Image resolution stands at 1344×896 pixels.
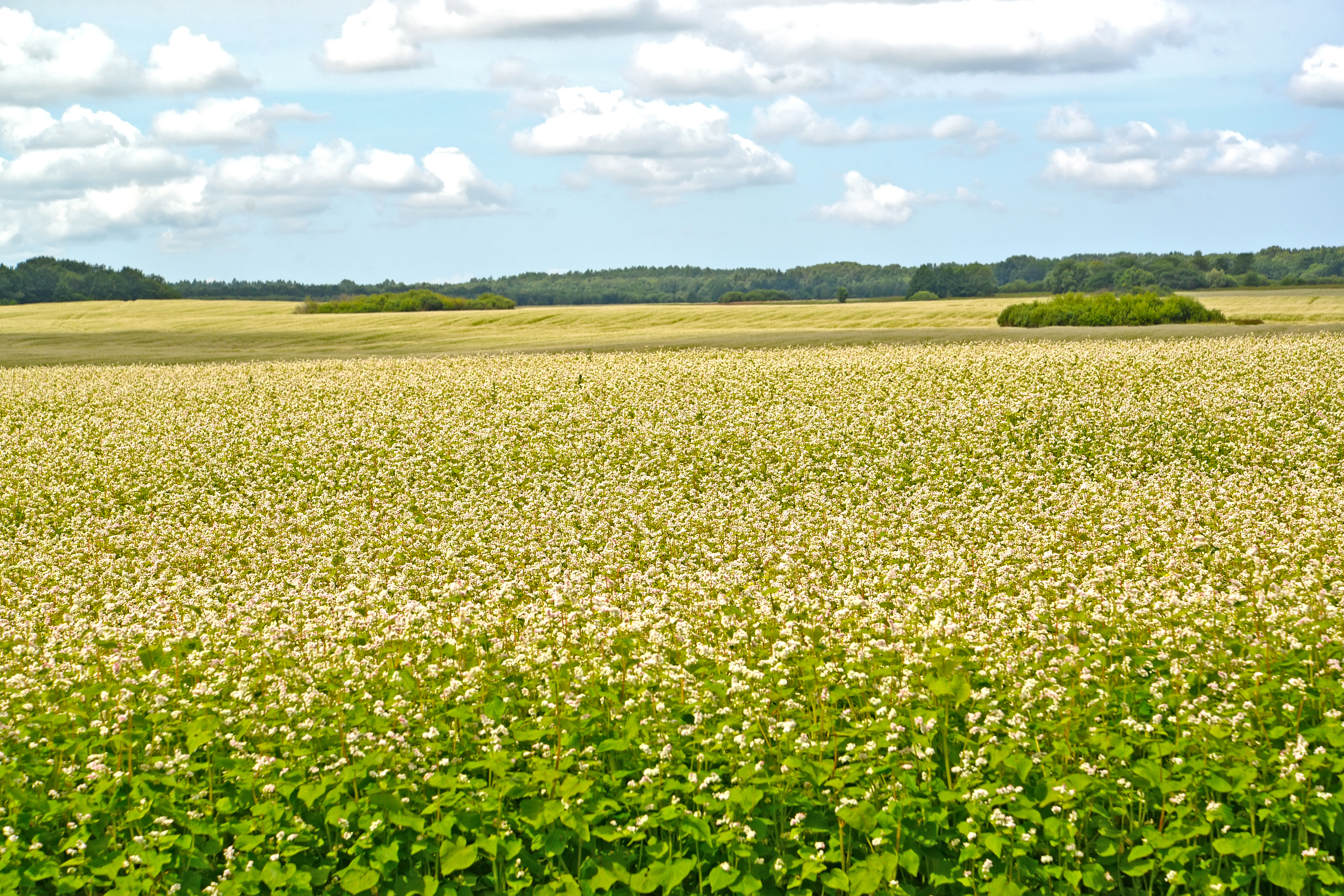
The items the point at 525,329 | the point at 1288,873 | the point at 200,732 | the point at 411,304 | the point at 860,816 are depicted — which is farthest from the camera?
the point at 411,304

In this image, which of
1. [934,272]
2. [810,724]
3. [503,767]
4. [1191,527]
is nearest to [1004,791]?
[810,724]

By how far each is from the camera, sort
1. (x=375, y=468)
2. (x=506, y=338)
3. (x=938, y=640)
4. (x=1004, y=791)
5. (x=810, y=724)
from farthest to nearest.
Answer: (x=506, y=338)
(x=375, y=468)
(x=938, y=640)
(x=810, y=724)
(x=1004, y=791)

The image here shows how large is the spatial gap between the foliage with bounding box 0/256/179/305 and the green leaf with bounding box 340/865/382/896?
402 feet

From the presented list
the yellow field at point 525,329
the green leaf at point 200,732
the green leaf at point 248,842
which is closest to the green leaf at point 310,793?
the green leaf at point 248,842

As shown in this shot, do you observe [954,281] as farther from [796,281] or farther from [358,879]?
[358,879]

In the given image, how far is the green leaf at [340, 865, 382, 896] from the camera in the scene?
6.14 meters

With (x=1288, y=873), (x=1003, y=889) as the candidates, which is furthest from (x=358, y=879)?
(x=1288, y=873)

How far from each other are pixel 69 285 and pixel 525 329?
73.5 meters

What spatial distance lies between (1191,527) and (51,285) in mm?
128015

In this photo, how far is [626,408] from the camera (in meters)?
25.8

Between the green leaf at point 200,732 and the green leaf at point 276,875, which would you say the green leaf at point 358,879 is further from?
the green leaf at point 200,732

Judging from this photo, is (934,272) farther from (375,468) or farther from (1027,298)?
(375,468)

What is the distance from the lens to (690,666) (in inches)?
350

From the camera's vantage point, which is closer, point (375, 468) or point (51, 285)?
point (375, 468)
